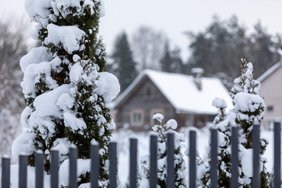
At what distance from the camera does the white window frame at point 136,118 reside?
4114 cm

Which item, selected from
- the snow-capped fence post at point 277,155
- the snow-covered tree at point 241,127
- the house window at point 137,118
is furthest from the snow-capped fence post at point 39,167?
the house window at point 137,118

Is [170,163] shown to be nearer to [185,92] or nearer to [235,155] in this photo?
[235,155]

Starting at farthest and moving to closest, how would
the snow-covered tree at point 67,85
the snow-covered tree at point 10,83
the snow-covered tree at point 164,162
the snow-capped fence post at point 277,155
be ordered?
the snow-covered tree at point 10,83
the snow-covered tree at point 164,162
the snow-covered tree at point 67,85
the snow-capped fence post at point 277,155

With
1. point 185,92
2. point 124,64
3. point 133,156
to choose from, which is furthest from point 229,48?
point 133,156

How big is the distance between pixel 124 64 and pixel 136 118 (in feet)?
51.3

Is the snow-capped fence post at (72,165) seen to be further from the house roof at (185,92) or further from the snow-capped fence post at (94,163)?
the house roof at (185,92)

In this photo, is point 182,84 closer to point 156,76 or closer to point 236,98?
point 156,76

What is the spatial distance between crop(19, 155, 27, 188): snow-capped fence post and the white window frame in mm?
38266

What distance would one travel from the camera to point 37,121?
3.68 meters

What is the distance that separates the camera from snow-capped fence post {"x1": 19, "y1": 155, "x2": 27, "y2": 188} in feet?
8.87

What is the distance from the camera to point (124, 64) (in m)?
56.2

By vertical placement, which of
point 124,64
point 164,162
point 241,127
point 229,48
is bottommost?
point 164,162

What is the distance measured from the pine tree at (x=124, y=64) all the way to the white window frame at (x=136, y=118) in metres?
14.4

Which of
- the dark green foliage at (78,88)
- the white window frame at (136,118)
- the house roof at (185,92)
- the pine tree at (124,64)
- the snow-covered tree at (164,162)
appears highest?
the pine tree at (124,64)
